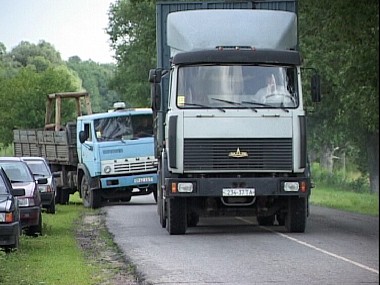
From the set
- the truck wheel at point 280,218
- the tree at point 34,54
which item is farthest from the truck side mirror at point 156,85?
the tree at point 34,54

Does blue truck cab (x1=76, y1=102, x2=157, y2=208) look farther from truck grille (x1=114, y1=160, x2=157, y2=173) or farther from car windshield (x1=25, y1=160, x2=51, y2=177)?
car windshield (x1=25, y1=160, x2=51, y2=177)

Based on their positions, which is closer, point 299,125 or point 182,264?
point 182,264

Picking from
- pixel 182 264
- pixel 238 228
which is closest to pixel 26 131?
pixel 238 228

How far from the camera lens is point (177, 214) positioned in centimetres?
2073

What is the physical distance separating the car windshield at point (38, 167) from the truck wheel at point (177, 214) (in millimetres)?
11054

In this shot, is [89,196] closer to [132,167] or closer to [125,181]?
[125,181]

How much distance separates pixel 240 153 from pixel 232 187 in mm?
622

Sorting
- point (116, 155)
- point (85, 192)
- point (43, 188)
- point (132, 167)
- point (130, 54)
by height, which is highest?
point (130, 54)

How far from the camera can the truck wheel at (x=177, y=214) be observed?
20688 mm

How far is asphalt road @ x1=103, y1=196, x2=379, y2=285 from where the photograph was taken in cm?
1398

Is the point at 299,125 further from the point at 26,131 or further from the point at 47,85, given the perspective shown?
the point at 47,85

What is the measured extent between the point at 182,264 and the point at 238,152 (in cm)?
467

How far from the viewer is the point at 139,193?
1389 inches

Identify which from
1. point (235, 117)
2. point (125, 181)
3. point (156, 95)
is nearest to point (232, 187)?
point (235, 117)
